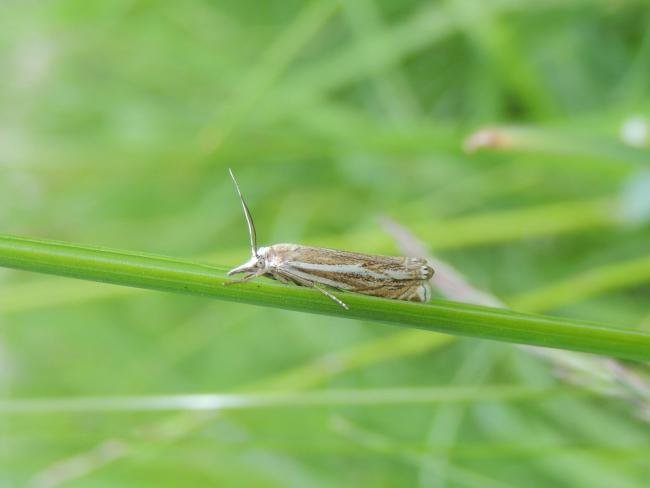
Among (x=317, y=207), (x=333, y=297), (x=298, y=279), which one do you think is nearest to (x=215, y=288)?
(x=333, y=297)

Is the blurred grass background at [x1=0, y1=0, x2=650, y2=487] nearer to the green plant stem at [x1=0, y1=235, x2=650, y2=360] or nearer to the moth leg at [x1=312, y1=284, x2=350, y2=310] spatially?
the moth leg at [x1=312, y1=284, x2=350, y2=310]

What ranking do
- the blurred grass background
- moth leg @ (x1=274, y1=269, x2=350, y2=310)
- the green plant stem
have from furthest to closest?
1. the blurred grass background
2. moth leg @ (x1=274, y1=269, x2=350, y2=310)
3. the green plant stem

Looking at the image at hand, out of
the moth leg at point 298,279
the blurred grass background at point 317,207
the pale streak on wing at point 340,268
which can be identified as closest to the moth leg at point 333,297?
the moth leg at point 298,279

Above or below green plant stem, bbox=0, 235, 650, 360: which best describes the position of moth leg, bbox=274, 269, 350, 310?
above

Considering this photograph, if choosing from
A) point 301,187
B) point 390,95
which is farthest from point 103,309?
point 390,95

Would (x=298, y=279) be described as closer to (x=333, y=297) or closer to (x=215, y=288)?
(x=333, y=297)

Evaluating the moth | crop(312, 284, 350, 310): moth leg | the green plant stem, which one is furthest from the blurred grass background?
the green plant stem

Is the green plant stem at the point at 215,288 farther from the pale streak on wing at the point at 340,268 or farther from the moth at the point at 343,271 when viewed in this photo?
the pale streak on wing at the point at 340,268

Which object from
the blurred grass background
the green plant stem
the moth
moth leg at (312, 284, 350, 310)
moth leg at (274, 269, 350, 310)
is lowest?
the green plant stem
